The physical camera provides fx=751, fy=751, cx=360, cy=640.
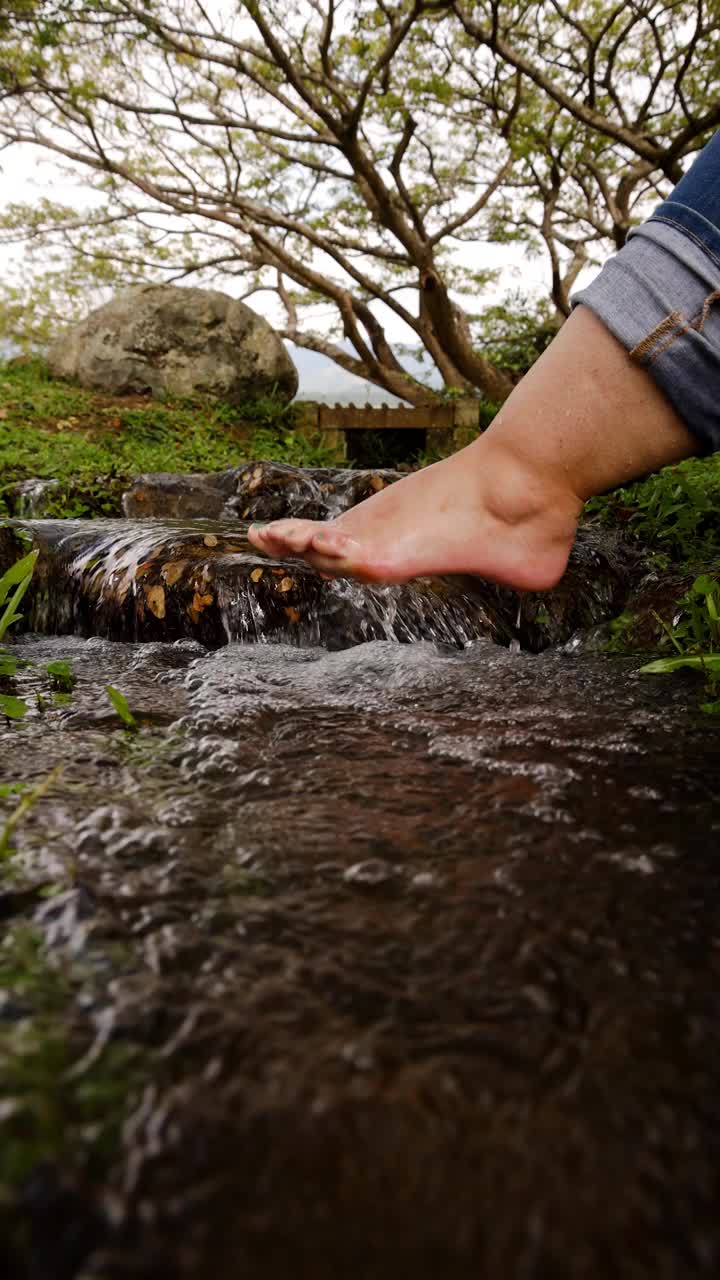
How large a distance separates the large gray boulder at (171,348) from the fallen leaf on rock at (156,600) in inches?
329

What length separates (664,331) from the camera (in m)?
1.45

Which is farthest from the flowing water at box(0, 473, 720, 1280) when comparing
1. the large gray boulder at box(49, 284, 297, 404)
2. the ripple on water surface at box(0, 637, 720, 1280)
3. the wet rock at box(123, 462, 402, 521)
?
the large gray boulder at box(49, 284, 297, 404)

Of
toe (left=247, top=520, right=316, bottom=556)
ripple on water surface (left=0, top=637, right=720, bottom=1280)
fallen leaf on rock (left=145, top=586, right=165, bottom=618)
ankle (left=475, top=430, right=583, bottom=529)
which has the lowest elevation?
ripple on water surface (left=0, top=637, right=720, bottom=1280)

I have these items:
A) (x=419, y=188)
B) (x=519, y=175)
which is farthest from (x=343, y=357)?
(x=519, y=175)

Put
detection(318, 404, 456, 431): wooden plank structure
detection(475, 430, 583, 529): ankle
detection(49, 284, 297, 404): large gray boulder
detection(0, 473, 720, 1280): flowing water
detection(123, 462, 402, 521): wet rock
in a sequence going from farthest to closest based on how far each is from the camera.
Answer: detection(49, 284, 297, 404): large gray boulder < detection(318, 404, 456, 431): wooden plank structure < detection(123, 462, 402, 521): wet rock < detection(475, 430, 583, 529): ankle < detection(0, 473, 720, 1280): flowing water

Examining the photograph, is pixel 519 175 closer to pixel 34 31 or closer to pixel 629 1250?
pixel 34 31

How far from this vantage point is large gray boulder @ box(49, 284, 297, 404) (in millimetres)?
10484

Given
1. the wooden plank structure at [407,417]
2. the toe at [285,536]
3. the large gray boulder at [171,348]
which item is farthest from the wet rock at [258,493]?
the large gray boulder at [171,348]

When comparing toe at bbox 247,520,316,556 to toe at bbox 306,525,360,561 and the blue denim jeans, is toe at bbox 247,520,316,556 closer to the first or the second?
toe at bbox 306,525,360,561

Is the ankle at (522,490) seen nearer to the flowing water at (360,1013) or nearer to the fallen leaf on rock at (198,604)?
the flowing water at (360,1013)

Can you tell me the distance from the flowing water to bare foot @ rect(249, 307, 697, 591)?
0.62 meters

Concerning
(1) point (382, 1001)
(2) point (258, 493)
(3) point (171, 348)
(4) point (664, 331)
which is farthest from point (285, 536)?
(3) point (171, 348)

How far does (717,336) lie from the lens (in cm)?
144

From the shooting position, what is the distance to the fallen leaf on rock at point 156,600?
2871 mm
